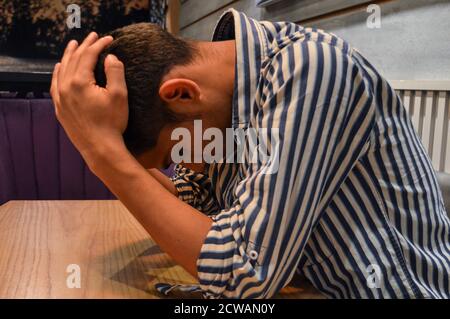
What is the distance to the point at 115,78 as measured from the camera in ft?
2.15

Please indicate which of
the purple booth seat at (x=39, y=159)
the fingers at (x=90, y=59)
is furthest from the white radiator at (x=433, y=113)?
the purple booth seat at (x=39, y=159)

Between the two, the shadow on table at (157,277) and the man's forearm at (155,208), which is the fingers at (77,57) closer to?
the man's forearm at (155,208)

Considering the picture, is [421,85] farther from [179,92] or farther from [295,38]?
[179,92]

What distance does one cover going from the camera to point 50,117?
1.68 metres

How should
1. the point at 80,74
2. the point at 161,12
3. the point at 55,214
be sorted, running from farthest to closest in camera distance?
the point at 161,12, the point at 55,214, the point at 80,74

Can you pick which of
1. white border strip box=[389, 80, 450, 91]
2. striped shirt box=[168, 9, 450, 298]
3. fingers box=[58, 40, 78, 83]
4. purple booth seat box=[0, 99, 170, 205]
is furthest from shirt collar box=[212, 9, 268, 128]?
purple booth seat box=[0, 99, 170, 205]

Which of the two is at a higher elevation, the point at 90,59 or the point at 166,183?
the point at 90,59

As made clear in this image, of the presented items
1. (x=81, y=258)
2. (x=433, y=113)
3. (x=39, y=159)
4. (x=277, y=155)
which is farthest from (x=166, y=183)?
(x=39, y=159)

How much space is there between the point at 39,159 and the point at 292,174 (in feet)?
4.52

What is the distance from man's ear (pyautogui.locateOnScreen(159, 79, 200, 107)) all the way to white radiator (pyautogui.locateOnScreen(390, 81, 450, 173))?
25.3 inches

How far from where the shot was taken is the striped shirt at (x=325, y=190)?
551mm
